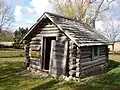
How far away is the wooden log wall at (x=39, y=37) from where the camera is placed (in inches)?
652

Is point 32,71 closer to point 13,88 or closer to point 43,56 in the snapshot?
point 43,56

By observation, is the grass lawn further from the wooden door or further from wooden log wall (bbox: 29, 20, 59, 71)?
wooden log wall (bbox: 29, 20, 59, 71)

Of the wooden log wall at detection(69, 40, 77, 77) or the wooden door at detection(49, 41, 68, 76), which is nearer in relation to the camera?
the wooden log wall at detection(69, 40, 77, 77)

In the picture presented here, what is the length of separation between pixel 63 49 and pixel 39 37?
2852 millimetres

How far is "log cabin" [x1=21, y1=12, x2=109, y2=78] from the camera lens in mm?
15109

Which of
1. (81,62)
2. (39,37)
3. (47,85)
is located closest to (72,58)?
(81,62)

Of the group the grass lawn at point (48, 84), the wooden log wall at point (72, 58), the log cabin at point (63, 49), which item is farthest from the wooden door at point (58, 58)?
the grass lawn at point (48, 84)

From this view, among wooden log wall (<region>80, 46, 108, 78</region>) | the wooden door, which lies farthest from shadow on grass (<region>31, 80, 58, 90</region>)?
wooden log wall (<region>80, 46, 108, 78</region>)

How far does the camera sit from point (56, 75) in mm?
15766

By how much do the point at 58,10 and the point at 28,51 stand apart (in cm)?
2595

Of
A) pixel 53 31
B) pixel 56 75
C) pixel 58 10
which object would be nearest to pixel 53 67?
pixel 56 75

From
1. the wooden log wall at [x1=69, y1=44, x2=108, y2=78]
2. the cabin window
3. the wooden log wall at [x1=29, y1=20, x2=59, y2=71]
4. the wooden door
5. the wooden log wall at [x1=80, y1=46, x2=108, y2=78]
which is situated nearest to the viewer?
the wooden log wall at [x1=69, y1=44, x2=108, y2=78]

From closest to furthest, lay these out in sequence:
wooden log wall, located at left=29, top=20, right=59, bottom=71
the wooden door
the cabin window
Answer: the wooden door → wooden log wall, located at left=29, top=20, right=59, bottom=71 → the cabin window

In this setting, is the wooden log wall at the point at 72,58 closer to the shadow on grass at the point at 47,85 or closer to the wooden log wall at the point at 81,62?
the wooden log wall at the point at 81,62
